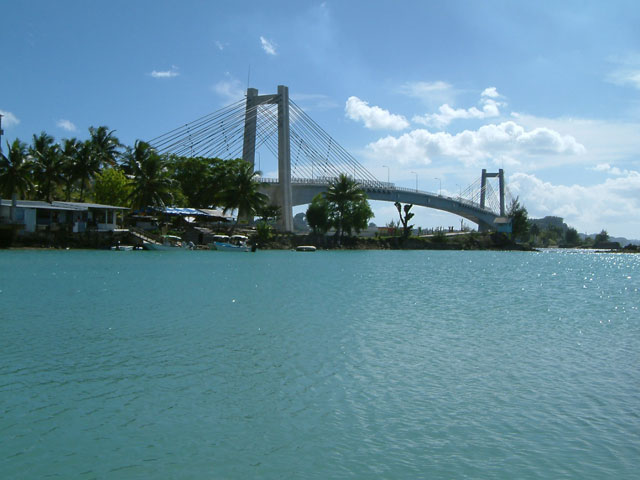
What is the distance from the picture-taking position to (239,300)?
21.3 m

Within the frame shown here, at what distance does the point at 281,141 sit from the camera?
71125 mm

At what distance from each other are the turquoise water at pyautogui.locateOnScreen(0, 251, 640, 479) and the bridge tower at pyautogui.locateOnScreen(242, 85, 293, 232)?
173 feet

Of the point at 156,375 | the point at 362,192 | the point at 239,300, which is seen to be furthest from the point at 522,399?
the point at 362,192

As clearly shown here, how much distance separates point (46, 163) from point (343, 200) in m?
37.0

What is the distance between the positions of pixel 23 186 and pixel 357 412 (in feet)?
169

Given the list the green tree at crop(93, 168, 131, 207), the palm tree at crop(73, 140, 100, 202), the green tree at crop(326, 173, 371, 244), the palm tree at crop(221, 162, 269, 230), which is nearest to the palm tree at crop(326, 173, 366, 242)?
the green tree at crop(326, 173, 371, 244)

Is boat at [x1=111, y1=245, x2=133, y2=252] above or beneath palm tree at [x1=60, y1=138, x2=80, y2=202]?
beneath

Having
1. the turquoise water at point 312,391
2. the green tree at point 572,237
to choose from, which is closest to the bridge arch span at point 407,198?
the turquoise water at point 312,391

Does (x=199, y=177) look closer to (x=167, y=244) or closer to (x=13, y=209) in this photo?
(x=167, y=244)

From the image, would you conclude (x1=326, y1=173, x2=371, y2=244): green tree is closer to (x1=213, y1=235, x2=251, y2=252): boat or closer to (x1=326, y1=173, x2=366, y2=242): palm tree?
(x1=326, y1=173, x2=366, y2=242): palm tree

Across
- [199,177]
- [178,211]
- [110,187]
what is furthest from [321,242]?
[110,187]

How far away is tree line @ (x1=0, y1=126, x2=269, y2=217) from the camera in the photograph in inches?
2127

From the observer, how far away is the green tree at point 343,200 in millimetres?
78750

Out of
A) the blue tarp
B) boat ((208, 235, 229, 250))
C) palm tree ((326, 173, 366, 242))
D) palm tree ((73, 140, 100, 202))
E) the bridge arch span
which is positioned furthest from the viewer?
the bridge arch span
